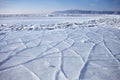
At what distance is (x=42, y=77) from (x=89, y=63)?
1.35 meters

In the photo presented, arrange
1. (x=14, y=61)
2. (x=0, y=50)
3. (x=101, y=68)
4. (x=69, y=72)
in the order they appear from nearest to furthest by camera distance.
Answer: (x=69, y=72), (x=101, y=68), (x=14, y=61), (x=0, y=50)

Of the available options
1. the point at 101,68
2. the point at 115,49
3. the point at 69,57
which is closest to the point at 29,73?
the point at 69,57

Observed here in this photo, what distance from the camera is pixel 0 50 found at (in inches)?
205

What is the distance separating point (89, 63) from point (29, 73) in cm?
152

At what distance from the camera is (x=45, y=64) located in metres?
3.88

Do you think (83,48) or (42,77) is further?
(83,48)

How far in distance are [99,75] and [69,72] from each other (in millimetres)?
645

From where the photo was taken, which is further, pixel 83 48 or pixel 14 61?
pixel 83 48

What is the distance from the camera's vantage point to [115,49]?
5.23m

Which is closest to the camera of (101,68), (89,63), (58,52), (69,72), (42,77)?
(42,77)

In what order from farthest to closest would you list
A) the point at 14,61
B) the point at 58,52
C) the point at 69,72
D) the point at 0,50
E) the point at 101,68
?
the point at 0,50, the point at 58,52, the point at 14,61, the point at 101,68, the point at 69,72

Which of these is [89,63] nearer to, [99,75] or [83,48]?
[99,75]

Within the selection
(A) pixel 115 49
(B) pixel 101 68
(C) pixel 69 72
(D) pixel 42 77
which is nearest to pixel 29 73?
(D) pixel 42 77

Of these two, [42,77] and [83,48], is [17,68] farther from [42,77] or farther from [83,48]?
[83,48]
